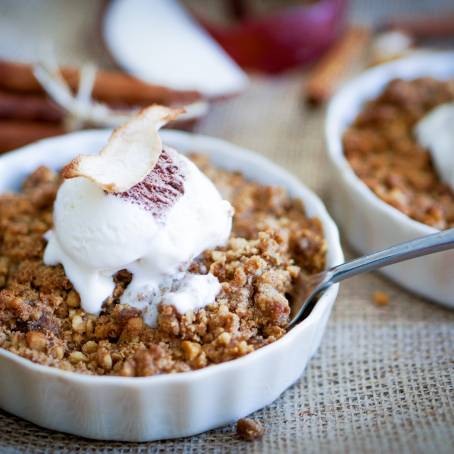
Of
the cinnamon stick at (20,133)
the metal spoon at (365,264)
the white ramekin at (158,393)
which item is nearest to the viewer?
the white ramekin at (158,393)

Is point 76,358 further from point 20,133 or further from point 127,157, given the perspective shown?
point 20,133

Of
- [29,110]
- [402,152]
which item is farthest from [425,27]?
[29,110]

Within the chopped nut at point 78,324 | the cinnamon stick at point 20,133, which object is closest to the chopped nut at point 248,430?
the chopped nut at point 78,324

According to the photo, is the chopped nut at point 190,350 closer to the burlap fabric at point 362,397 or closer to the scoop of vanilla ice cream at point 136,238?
the scoop of vanilla ice cream at point 136,238

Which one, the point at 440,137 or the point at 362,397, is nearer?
the point at 362,397

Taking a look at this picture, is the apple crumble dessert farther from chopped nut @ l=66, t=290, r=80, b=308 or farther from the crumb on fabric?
the crumb on fabric

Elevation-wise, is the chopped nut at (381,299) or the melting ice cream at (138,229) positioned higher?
the melting ice cream at (138,229)
